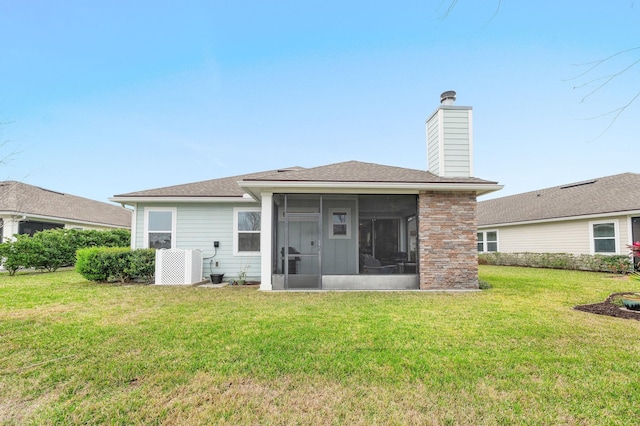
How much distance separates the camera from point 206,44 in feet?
39.4

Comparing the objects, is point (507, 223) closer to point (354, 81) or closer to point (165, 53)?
point (354, 81)

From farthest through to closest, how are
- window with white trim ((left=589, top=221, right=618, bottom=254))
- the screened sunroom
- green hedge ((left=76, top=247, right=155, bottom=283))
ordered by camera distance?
window with white trim ((left=589, top=221, right=618, bottom=254))
green hedge ((left=76, top=247, right=155, bottom=283))
the screened sunroom

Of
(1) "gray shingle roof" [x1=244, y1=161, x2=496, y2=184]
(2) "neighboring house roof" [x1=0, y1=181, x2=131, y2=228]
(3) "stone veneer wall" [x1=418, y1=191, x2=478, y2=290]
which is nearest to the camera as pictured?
(1) "gray shingle roof" [x1=244, y1=161, x2=496, y2=184]

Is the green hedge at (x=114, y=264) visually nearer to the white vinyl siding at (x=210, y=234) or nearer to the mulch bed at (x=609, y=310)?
the white vinyl siding at (x=210, y=234)

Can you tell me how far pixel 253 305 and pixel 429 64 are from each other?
8.86 metres

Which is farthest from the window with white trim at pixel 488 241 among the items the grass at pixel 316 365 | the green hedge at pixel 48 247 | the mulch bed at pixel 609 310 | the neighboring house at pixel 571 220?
the green hedge at pixel 48 247

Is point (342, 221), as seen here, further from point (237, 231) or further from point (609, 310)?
point (609, 310)

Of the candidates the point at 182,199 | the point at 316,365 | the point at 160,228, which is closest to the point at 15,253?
the point at 160,228

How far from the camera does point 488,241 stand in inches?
799

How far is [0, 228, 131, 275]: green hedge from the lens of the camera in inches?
482

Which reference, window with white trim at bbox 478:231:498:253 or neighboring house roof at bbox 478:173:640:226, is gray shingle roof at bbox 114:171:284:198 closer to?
neighboring house roof at bbox 478:173:640:226

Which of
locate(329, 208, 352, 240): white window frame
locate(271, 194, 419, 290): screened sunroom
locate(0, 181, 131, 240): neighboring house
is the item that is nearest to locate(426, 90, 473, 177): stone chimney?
locate(271, 194, 419, 290): screened sunroom

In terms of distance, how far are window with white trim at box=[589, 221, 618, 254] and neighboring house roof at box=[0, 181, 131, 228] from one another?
74.9 feet

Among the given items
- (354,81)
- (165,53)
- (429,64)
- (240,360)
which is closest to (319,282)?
(240,360)
